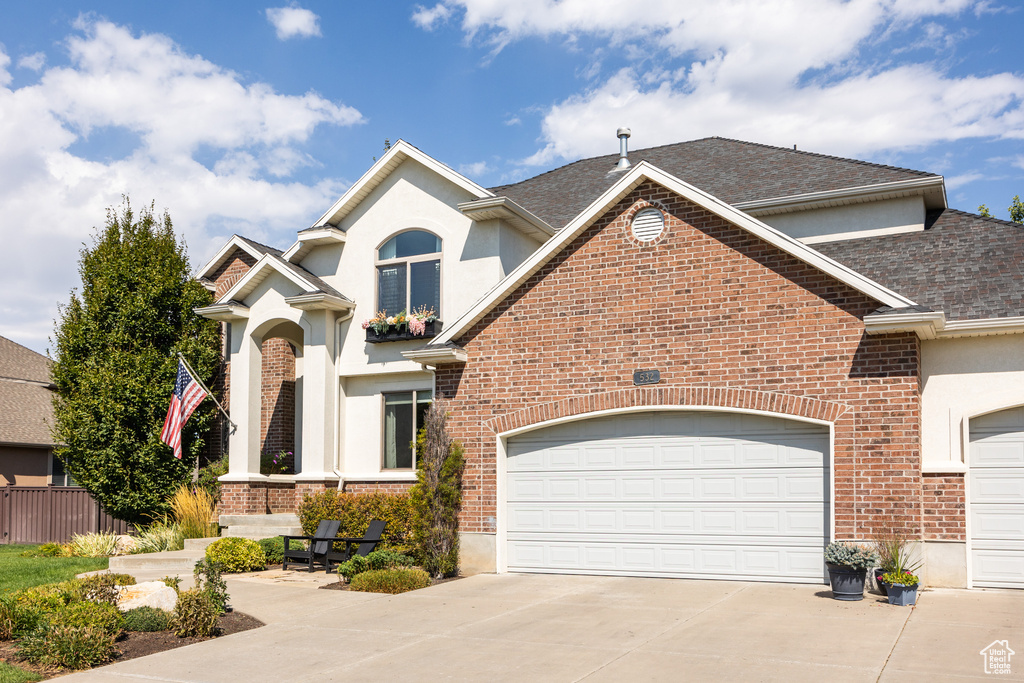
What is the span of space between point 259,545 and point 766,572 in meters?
8.79

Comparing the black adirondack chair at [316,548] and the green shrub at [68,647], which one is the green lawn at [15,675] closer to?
the green shrub at [68,647]

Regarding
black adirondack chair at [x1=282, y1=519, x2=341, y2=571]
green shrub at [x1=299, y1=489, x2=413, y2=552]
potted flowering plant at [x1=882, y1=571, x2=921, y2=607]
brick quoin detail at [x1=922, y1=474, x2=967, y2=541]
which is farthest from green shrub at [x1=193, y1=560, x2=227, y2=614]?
brick quoin detail at [x1=922, y1=474, x2=967, y2=541]

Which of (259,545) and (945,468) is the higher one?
(945,468)

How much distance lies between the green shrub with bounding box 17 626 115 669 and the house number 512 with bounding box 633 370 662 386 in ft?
25.8

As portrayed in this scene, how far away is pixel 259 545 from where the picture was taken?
15812 millimetres

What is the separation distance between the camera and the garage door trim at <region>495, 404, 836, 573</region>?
1191 cm

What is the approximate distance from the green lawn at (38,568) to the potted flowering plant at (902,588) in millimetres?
12579

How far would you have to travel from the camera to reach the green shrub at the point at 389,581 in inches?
501

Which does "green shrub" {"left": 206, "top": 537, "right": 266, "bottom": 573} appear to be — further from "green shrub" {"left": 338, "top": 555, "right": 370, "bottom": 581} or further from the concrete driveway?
the concrete driveway

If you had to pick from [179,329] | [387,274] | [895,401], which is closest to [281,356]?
[179,329]

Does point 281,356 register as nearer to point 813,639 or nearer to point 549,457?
point 549,457

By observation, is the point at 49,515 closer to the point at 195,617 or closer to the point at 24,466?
the point at 24,466

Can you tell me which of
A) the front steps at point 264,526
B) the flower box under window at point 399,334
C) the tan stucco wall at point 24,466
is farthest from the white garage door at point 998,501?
the tan stucco wall at point 24,466

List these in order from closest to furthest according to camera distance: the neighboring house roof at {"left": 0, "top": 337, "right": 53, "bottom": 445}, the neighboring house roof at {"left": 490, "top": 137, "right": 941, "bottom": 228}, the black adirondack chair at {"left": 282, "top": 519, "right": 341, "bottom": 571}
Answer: the black adirondack chair at {"left": 282, "top": 519, "right": 341, "bottom": 571} → the neighboring house roof at {"left": 490, "top": 137, "right": 941, "bottom": 228} → the neighboring house roof at {"left": 0, "top": 337, "right": 53, "bottom": 445}
